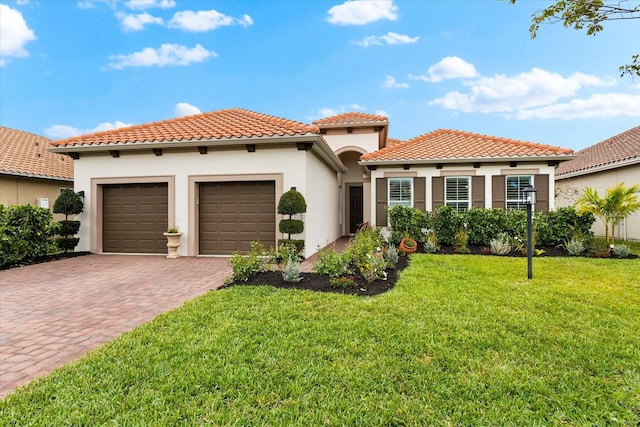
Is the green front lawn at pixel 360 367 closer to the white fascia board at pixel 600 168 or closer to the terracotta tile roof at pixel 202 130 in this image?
the terracotta tile roof at pixel 202 130

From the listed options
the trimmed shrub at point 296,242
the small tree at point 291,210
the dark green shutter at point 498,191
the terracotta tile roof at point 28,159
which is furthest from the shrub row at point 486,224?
the terracotta tile roof at point 28,159

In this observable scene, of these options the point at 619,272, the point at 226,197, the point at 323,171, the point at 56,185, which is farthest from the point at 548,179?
the point at 56,185

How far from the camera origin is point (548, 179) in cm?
1184

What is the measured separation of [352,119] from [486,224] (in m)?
9.47

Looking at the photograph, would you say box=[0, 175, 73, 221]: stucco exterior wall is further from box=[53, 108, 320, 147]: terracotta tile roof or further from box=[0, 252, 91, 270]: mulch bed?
box=[53, 108, 320, 147]: terracotta tile roof

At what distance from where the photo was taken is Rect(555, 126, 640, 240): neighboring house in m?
13.5

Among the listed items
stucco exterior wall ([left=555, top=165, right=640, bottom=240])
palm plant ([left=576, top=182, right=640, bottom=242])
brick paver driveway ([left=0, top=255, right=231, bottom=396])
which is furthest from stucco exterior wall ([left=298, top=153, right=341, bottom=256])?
stucco exterior wall ([left=555, top=165, right=640, bottom=240])

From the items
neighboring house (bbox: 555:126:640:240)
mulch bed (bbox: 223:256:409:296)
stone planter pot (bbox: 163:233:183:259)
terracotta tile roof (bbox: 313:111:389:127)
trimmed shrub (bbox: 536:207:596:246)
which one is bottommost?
mulch bed (bbox: 223:256:409:296)

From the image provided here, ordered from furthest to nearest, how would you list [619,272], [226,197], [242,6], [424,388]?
[242,6] < [226,197] < [619,272] < [424,388]

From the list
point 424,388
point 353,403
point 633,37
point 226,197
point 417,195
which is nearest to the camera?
point 353,403

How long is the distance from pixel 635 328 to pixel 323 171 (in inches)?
396

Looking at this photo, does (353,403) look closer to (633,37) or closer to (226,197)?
(633,37)

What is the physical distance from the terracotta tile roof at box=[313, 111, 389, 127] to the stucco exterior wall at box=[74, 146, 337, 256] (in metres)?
6.97

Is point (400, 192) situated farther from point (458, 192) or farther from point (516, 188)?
point (516, 188)
